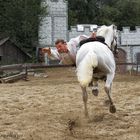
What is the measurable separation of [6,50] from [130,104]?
86.5 ft

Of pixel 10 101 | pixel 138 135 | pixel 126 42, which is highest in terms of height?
pixel 138 135

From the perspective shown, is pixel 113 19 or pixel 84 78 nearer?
pixel 84 78

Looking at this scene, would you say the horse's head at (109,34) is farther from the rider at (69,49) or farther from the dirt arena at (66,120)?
the dirt arena at (66,120)

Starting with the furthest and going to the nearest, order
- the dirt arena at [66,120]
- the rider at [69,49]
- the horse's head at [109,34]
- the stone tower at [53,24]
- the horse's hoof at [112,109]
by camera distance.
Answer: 1. the stone tower at [53,24]
2. the horse's head at [109,34]
3. the rider at [69,49]
4. the horse's hoof at [112,109]
5. the dirt arena at [66,120]

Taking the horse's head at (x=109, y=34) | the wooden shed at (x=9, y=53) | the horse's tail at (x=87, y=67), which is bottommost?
the wooden shed at (x=9, y=53)

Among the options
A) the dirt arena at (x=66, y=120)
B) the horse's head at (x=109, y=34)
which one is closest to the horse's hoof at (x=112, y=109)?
the dirt arena at (x=66, y=120)

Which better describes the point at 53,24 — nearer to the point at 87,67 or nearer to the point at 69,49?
the point at 69,49

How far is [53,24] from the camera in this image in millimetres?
41344

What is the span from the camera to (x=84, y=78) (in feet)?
27.5

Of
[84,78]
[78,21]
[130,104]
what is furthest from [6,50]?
[84,78]

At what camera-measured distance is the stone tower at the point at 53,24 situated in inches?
1612

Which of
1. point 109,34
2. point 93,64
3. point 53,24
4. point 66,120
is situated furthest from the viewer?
point 53,24

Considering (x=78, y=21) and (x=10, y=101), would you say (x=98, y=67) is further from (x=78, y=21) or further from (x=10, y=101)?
(x=78, y=21)

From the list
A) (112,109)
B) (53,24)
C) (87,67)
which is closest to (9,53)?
(53,24)
